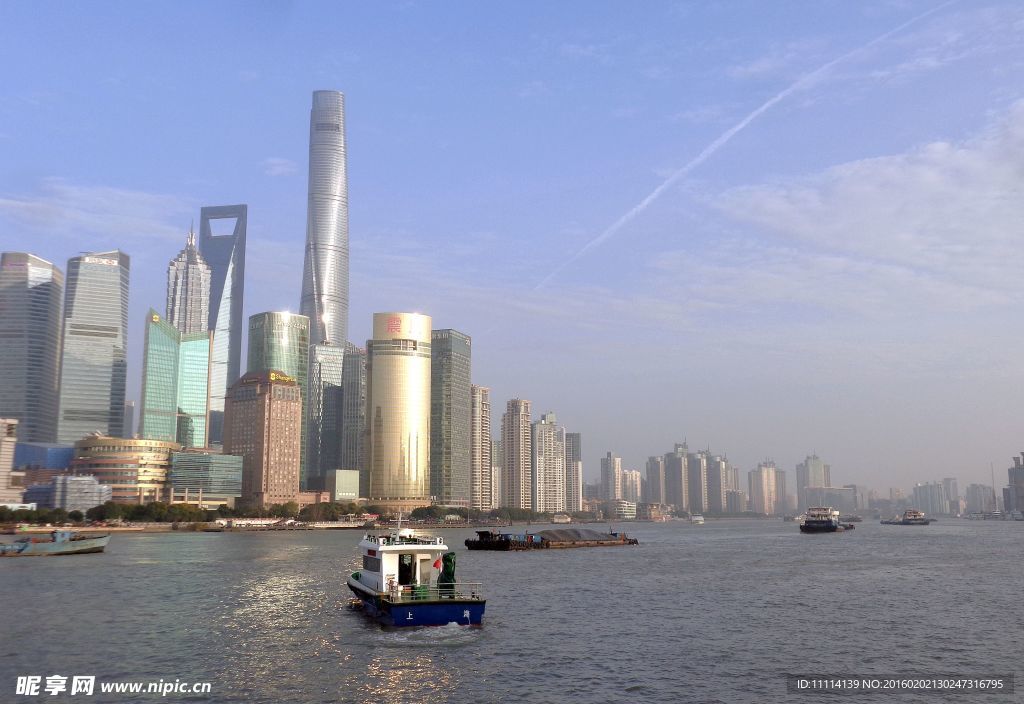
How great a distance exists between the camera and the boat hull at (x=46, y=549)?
13938 centimetres

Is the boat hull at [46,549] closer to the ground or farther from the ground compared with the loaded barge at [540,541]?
farther from the ground

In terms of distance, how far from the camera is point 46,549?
5561 inches

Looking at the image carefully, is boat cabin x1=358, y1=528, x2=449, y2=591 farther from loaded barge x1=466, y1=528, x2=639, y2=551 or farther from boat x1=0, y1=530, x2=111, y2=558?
loaded barge x1=466, y1=528, x2=639, y2=551

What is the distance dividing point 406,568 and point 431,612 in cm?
484

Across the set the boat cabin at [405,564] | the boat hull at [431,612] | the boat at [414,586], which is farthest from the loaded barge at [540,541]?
the boat hull at [431,612]

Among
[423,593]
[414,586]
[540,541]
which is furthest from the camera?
[540,541]

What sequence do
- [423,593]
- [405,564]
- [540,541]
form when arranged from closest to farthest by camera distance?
[423,593] < [405,564] < [540,541]

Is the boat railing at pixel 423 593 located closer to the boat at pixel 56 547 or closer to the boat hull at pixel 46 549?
the boat hull at pixel 46 549

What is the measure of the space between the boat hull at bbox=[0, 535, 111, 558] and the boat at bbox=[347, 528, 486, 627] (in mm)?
97618

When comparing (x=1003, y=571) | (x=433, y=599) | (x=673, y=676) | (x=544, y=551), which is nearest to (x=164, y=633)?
(x=433, y=599)

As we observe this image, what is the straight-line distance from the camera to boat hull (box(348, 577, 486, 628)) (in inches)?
2266

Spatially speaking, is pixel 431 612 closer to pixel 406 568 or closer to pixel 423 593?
pixel 423 593

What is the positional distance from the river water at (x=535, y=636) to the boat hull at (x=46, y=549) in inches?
1620

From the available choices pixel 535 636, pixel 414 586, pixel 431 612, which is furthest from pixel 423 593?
pixel 535 636
